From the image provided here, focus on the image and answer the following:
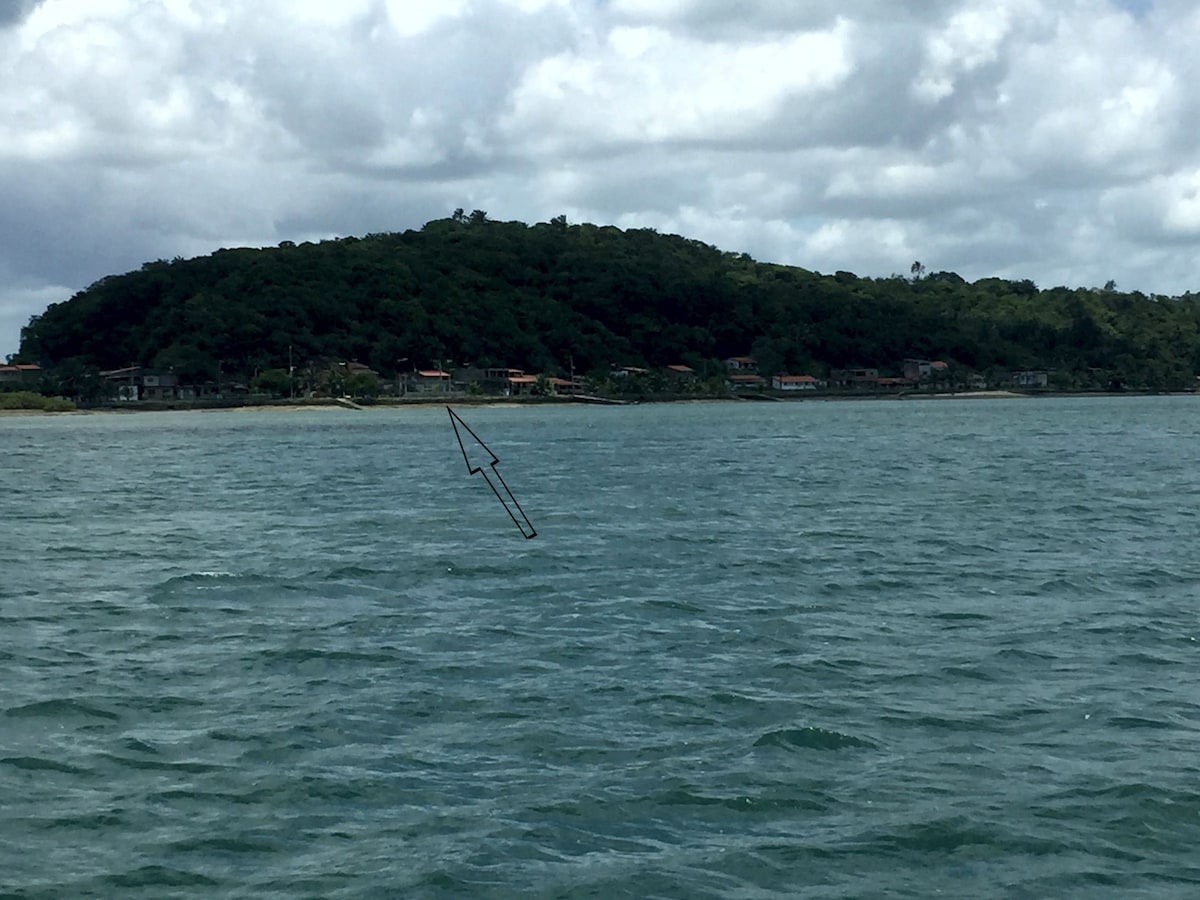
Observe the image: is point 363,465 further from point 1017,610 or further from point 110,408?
point 110,408

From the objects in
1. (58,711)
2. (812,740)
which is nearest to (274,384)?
(58,711)

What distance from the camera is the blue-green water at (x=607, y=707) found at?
1206cm

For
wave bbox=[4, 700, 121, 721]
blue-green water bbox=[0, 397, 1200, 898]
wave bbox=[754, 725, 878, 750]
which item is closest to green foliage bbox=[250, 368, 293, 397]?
blue-green water bbox=[0, 397, 1200, 898]

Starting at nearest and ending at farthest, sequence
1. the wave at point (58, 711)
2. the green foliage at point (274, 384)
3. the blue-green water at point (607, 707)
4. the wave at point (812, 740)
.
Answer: the blue-green water at point (607, 707), the wave at point (812, 740), the wave at point (58, 711), the green foliage at point (274, 384)

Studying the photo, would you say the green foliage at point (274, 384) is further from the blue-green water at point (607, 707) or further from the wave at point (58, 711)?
the wave at point (58, 711)

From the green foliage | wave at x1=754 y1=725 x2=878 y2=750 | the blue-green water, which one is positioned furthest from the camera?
the green foliage

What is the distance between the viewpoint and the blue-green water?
39.6 feet

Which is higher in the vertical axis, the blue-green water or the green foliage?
the green foliage

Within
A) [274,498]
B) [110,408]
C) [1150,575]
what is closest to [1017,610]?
[1150,575]

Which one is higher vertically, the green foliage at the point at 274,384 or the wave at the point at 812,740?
the green foliage at the point at 274,384

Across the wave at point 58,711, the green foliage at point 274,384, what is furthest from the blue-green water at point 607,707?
the green foliage at point 274,384

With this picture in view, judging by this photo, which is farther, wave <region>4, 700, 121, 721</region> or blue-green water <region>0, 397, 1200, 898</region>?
wave <region>4, 700, 121, 721</region>

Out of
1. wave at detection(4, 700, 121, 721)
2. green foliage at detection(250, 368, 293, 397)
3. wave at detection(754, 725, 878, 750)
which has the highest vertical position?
green foliage at detection(250, 368, 293, 397)

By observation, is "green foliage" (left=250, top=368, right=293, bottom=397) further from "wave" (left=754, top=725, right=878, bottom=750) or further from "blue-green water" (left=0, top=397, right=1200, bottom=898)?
"wave" (left=754, top=725, right=878, bottom=750)
